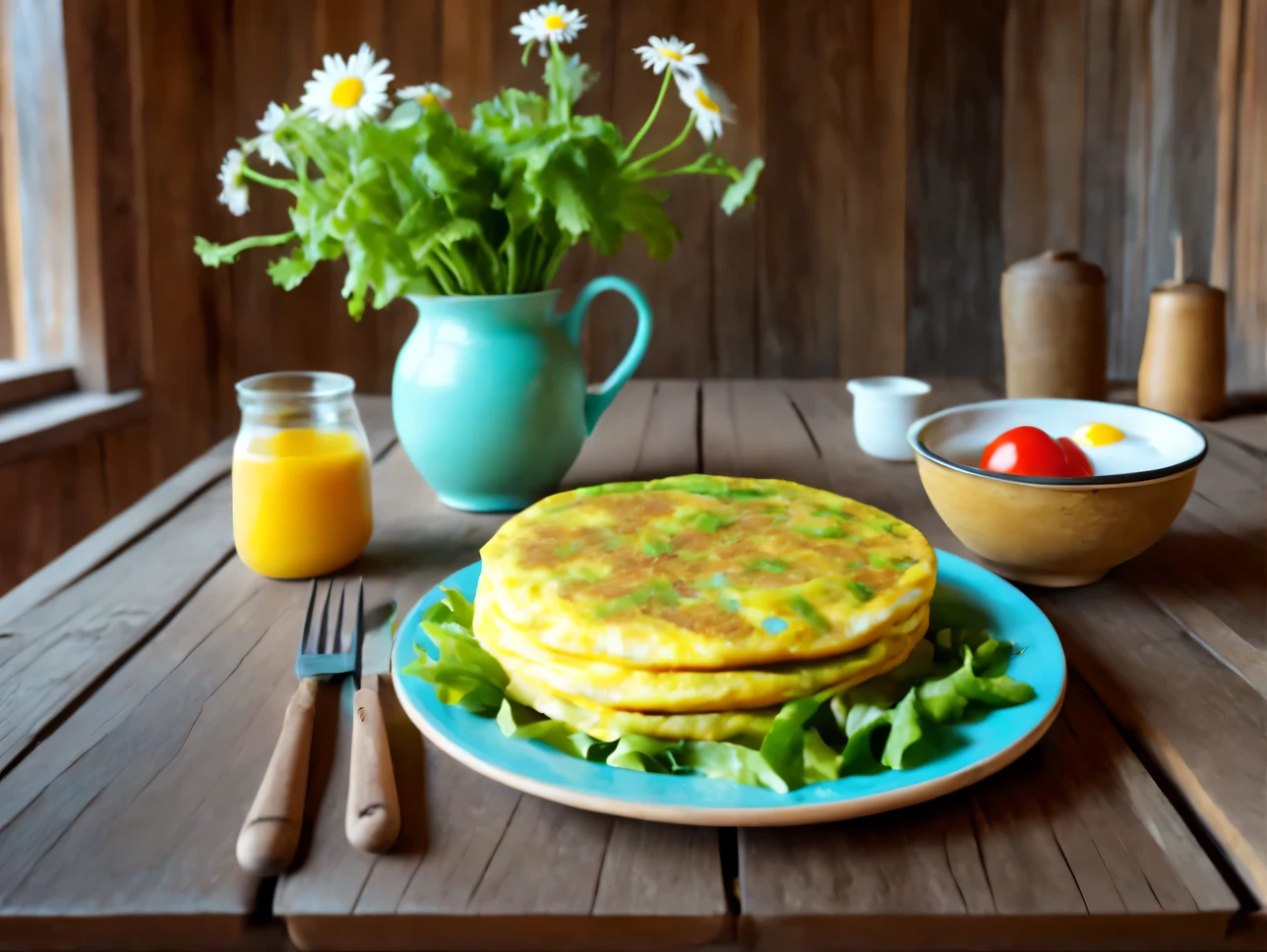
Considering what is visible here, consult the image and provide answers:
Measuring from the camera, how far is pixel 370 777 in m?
0.56

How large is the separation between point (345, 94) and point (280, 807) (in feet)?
2.17

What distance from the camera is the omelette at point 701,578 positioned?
59 centimetres

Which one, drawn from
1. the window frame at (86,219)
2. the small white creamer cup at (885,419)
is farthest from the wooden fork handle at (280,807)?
the window frame at (86,219)

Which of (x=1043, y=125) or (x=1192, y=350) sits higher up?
(x=1043, y=125)

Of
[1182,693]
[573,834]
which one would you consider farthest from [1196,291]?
[573,834]

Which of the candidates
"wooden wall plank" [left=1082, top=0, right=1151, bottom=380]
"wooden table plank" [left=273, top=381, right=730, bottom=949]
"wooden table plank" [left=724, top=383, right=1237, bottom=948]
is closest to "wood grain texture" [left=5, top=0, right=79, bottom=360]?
"wooden table plank" [left=273, top=381, right=730, bottom=949]

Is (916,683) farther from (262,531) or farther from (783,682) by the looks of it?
(262,531)

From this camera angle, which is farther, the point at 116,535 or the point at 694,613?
the point at 116,535

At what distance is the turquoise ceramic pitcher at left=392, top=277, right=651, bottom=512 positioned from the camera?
1064 millimetres

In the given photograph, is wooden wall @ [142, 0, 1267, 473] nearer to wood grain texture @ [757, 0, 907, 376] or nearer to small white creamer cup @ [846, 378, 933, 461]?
wood grain texture @ [757, 0, 907, 376]

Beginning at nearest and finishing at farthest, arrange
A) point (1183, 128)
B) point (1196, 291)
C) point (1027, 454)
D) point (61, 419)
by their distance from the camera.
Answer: point (1027, 454), point (1196, 291), point (61, 419), point (1183, 128)

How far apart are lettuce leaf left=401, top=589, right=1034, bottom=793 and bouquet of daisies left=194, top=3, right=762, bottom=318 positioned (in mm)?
451

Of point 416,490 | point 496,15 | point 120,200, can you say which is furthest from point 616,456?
point 496,15

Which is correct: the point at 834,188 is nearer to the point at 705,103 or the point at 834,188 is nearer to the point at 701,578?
the point at 705,103
